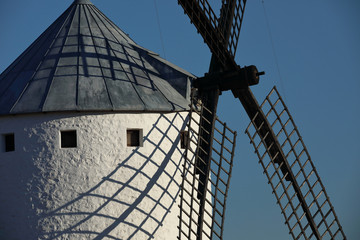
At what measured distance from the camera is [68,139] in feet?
40.1

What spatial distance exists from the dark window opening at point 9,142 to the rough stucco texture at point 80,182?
0.40 feet

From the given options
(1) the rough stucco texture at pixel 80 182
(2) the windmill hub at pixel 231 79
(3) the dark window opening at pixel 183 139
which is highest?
(2) the windmill hub at pixel 231 79

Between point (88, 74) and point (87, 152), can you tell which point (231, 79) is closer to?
point (88, 74)

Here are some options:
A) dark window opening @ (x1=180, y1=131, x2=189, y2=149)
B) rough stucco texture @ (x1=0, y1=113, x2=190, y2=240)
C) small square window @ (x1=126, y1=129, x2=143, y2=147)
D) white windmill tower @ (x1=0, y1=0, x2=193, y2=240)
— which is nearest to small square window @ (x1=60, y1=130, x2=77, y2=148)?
white windmill tower @ (x1=0, y1=0, x2=193, y2=240)

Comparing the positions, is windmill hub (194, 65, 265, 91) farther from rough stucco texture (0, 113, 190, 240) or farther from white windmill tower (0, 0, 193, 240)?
rough stucco texture (0, 113, 190, 240)

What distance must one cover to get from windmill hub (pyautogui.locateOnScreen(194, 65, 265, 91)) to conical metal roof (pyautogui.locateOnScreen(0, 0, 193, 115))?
76cm

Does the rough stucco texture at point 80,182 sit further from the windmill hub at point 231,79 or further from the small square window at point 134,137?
the windmill hub at point 231,79

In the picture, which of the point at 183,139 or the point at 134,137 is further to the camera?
the point at 183,139

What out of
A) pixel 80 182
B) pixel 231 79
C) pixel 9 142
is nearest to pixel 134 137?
pixel 80 182

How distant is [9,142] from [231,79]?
464 cm

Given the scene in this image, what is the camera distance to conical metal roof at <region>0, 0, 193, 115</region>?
12.4 m

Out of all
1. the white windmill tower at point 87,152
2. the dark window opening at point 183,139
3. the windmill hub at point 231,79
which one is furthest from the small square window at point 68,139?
the windmill hub at point 231,79

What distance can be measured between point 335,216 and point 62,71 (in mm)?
6436

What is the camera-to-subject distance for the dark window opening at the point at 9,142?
1259cm
